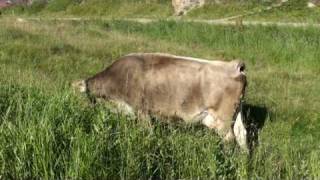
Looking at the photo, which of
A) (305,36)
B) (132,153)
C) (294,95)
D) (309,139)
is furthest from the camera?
(305,36)

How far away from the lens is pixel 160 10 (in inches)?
1620

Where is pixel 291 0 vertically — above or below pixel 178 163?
below

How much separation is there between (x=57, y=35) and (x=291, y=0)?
16.7 meters

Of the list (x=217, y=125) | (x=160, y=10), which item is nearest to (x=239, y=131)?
(x=217, y=125)

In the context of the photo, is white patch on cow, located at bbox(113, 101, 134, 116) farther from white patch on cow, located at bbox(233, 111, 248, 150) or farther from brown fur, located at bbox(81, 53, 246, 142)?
white patch on cow, located at bbox(233, 111, 248, 150)

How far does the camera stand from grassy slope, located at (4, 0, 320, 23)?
30814 millimetres

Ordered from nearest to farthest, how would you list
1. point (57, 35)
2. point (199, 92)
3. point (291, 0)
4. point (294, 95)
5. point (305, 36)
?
point (199, 92), point (294, 95), point (57, 35), point (305, 36), point (291, 0)

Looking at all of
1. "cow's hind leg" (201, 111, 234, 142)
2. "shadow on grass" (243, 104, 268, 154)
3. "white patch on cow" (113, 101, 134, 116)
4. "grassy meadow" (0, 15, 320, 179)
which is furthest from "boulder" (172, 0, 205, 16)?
"cow's hind leg" (201, 111, 234, 142)

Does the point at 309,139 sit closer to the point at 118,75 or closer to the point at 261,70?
the point at 118,75

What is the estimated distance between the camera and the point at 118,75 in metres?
9.52

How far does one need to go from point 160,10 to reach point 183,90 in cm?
3245

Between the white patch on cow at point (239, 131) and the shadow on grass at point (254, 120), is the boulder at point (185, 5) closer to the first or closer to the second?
the shadow on grass at point (254, 120)

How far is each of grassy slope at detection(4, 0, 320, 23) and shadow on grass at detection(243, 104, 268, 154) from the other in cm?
1606

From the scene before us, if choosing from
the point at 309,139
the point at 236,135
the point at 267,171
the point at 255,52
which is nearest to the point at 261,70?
the point at 255,52
